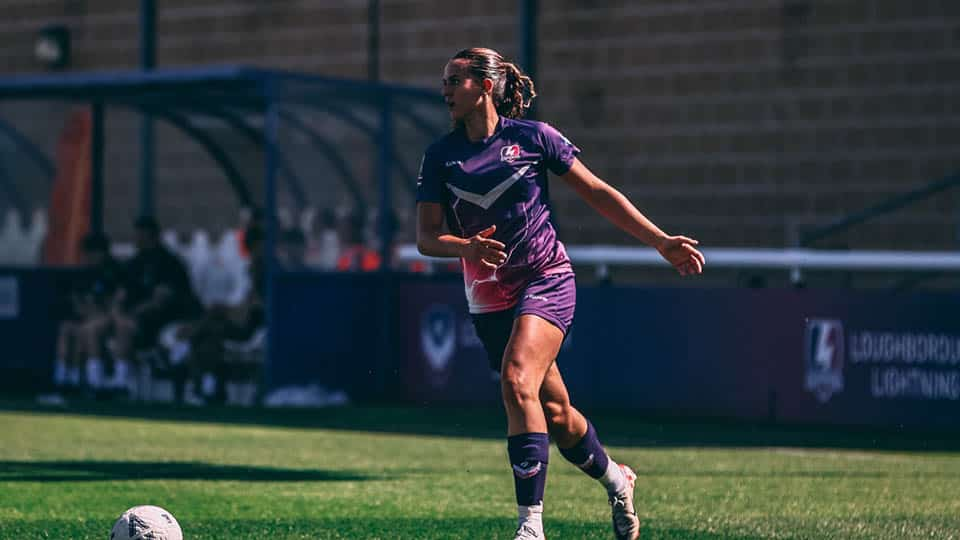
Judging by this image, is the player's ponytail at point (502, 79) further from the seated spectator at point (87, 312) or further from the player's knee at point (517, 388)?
the seated spectator at point (87, 312)

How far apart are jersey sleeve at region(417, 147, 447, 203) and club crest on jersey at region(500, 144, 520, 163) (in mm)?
250

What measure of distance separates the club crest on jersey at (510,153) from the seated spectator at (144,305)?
10.9 meters

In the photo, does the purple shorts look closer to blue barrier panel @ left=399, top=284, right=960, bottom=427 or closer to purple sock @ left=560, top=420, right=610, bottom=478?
purple sock @ left=560, top=420, right=610, bottom=478

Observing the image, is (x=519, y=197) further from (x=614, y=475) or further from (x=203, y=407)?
(x=203, y=407)

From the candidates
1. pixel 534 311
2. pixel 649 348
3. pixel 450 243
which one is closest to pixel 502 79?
pixel 450 243

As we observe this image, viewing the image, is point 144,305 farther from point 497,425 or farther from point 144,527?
point 144,527

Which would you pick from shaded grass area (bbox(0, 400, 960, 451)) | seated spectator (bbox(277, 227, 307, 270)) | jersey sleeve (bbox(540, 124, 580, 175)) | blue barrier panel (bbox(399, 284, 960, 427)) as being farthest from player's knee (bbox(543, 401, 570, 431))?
seated spectator (bbox(277, 227, 307, 270))

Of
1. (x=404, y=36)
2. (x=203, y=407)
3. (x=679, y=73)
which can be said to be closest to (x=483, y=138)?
(x=203, y=407)

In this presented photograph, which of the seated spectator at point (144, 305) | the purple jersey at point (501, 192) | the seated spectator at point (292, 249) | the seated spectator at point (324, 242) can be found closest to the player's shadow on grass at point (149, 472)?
the purple jersey at point (501, 192)

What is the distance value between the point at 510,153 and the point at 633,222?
22.3 inches

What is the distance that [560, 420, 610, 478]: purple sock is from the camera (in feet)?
26.2

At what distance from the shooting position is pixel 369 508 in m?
9.57

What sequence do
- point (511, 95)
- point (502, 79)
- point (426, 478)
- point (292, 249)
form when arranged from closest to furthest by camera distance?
point (502, 79)
point (511, 95)
point (426, 478)
point (292, 249)

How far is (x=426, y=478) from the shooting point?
36.8 ft
